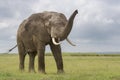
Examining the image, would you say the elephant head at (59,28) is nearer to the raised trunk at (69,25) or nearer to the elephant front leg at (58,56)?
the raised trunk at (69,25)

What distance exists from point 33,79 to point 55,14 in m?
5.12

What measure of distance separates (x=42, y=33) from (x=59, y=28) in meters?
1.61

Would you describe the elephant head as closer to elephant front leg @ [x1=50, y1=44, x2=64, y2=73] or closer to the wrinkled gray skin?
the wrinkled gray skin

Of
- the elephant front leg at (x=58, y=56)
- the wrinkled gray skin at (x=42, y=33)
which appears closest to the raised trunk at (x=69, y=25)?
the wrinkled gray skin at (x=42, y=33)

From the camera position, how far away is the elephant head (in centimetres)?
1817

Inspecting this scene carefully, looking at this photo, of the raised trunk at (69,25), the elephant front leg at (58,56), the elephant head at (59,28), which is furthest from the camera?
the elephant front leg at (58,56)

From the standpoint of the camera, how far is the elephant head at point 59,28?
18172mm

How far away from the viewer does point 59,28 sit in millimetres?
19219

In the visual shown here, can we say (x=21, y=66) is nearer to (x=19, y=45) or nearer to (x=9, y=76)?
(x=19, y=45)

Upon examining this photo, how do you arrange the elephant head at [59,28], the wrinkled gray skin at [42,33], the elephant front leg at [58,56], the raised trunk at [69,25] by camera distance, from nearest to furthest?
the raised trunk at [69,25]
the elephant head at [59,28]
the wrinkled gray skin at [42,33]
the elephant front leg at [58,56]

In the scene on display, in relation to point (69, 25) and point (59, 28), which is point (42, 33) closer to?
point (59, 28)

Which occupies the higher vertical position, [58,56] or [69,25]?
[69,25]

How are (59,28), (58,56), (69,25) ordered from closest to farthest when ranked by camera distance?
(69,25), (59,28), (58,56)

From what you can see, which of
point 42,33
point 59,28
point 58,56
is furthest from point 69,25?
point 58,56
